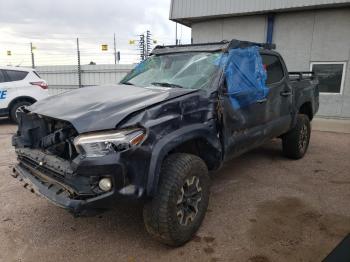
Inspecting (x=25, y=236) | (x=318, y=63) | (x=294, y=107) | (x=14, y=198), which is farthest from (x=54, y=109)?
(x=318, y=63)

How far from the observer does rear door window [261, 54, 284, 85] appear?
444cm

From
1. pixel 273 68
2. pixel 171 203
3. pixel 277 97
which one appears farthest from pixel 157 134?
pixel 273 68

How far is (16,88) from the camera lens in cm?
917

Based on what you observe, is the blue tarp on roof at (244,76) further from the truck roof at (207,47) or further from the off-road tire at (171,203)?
the off-road tire at (171,203)

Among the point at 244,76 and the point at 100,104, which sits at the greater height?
the point at 244,76

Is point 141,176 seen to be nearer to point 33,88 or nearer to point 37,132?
point 37,132

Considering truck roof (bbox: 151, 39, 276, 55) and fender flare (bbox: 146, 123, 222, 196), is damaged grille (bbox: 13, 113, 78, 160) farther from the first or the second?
truck roof (bbox: 151, 39, 276, 55)

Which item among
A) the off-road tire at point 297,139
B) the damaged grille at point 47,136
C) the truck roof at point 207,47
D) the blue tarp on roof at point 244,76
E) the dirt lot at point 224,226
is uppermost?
the truck roof at point 207,47

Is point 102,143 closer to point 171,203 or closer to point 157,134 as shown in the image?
point 157,134

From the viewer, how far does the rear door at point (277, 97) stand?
14.2ft

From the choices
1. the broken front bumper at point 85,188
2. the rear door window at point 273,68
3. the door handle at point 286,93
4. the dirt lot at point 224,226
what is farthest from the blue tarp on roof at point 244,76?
the broken front bumper at point 85,188

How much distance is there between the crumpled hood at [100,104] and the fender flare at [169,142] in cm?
33

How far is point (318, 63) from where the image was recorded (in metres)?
10.3

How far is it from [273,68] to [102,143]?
3.18 meters
